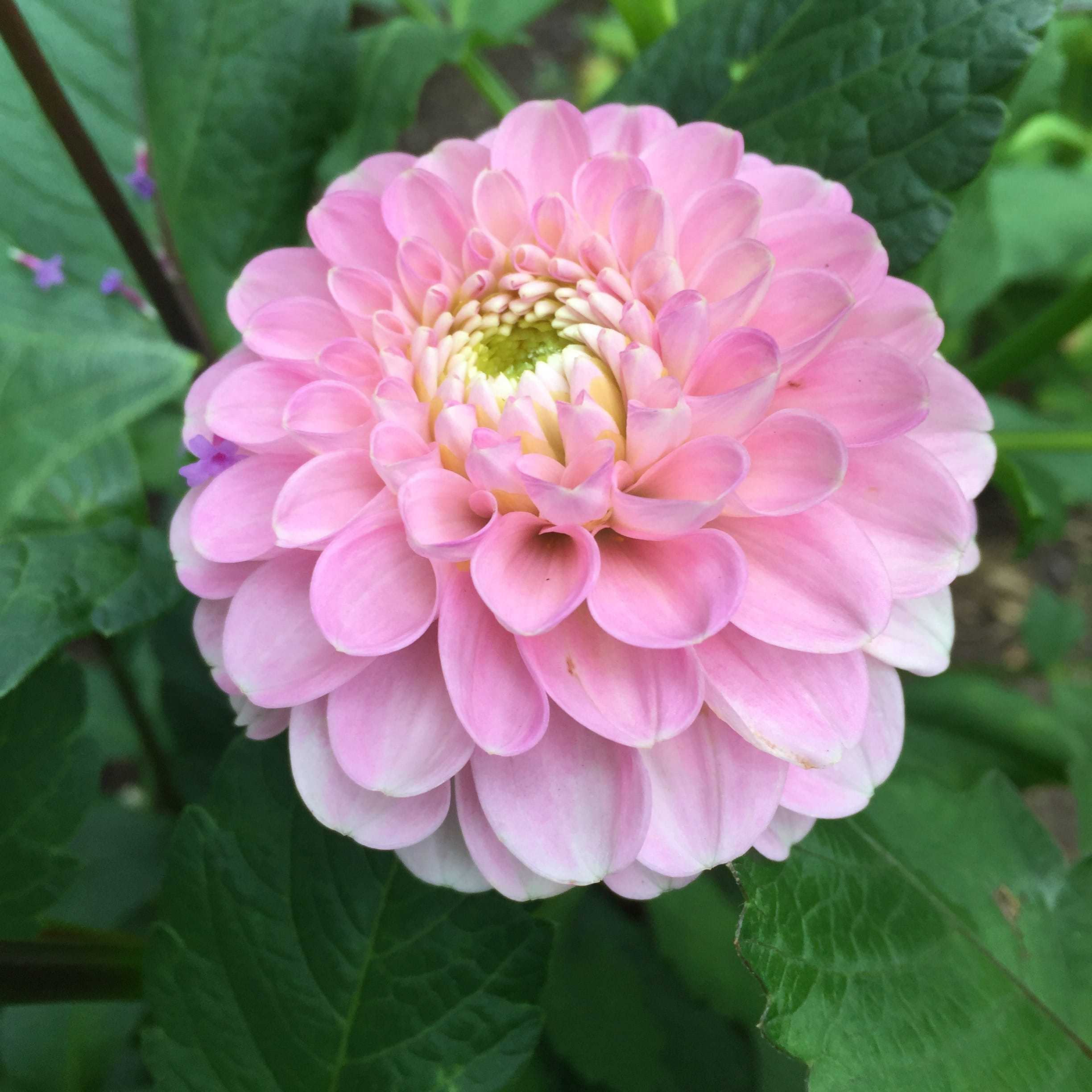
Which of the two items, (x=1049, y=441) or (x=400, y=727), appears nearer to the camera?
(x=400, y=727)

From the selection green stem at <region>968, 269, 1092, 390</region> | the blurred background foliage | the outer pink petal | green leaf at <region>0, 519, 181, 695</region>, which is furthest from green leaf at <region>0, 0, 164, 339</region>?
green stem at <region>968, 269, 1092, 390</region>

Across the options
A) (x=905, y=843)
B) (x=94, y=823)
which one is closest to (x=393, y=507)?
(x=905, y=843)

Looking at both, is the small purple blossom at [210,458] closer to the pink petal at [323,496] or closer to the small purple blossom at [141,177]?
the pink petal at [323,496]

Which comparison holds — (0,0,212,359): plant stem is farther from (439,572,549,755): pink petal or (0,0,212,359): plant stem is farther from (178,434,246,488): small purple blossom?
(439,572,549,755): pink petal

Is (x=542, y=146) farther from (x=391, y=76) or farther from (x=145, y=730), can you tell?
(x=145, y=730)

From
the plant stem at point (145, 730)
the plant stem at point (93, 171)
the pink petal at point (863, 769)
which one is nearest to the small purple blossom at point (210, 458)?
the plant stem at point (93, 171)

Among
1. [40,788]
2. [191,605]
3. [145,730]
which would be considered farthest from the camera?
[145,730]

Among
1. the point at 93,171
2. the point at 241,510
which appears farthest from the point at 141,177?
the point at 241,510
